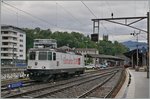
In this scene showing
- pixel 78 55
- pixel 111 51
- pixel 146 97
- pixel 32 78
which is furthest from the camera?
pixel 111 51

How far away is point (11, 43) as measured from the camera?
117188 mm

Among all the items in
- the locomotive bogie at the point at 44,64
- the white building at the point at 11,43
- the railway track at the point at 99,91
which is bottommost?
the railway track at the point at 99,91

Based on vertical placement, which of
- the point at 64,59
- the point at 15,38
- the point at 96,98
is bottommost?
the point at 96,98

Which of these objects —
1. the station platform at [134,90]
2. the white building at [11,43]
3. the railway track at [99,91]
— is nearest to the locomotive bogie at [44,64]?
the railway track at [99,91]

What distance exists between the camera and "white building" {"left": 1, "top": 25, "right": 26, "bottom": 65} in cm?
11356

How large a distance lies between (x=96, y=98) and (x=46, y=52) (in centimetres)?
1295

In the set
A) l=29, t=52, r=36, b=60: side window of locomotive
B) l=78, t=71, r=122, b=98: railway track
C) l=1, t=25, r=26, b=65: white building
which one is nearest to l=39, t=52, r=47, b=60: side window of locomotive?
l=29, t=52, r=36, b=60: side window of locomotive

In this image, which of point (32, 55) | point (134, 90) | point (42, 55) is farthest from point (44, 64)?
point (134, 90)

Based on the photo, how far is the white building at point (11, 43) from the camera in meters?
114

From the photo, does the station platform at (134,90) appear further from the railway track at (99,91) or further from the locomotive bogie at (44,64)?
the locomotive bogie at (44,64)

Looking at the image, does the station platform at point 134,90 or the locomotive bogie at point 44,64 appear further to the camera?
the locomotive bogie at point 44,64

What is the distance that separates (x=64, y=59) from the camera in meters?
34.2

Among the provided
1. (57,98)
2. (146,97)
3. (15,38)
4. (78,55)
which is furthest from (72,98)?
(15,38)

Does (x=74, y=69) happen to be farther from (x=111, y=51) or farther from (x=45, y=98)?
(x=111, y=51)
